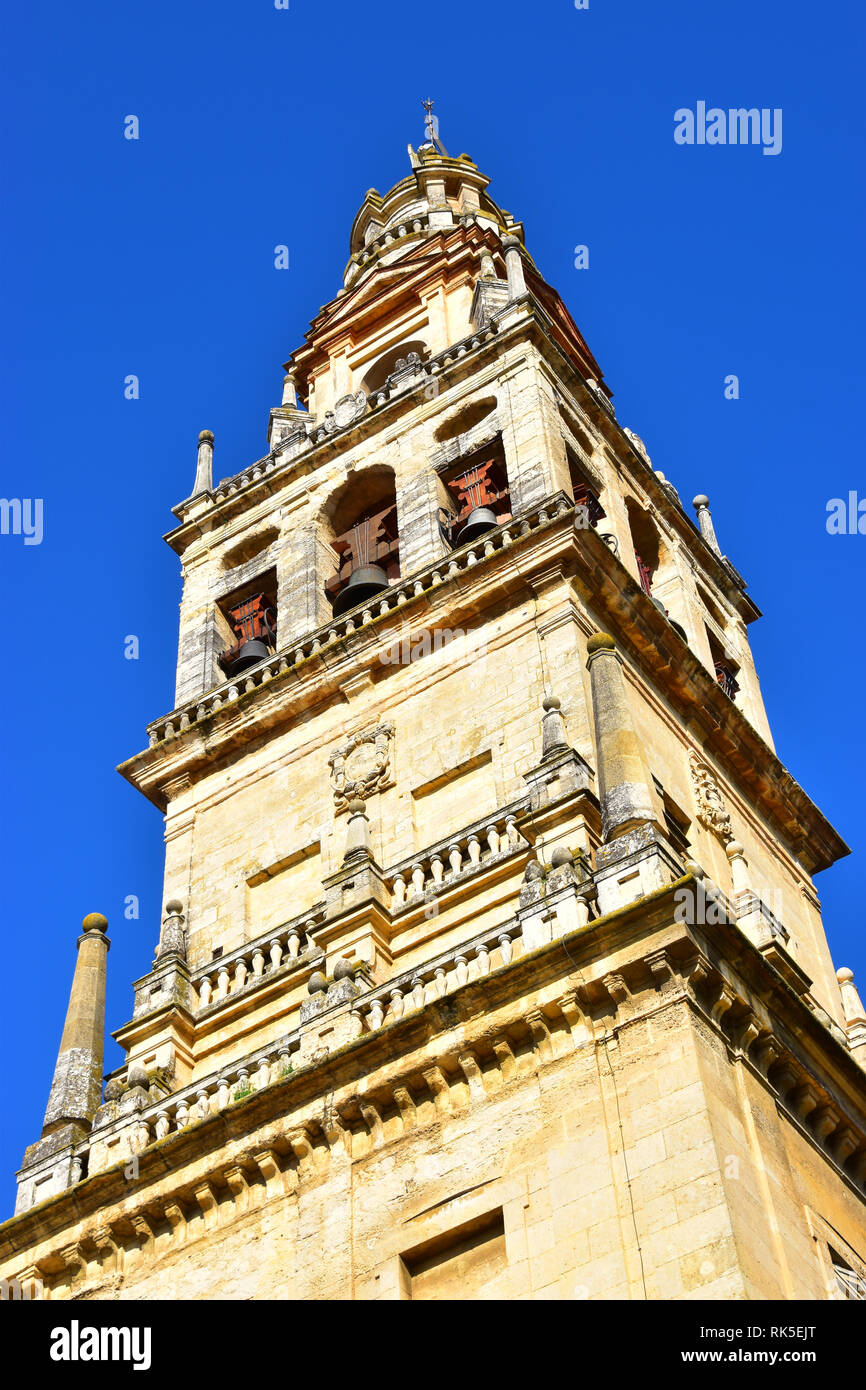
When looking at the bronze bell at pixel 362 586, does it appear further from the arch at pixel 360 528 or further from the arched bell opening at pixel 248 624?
the arched bell opening at pixel 248 624

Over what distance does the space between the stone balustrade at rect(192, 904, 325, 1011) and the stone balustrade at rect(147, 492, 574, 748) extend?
5945mm

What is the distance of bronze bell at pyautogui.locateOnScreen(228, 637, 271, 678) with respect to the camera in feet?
120

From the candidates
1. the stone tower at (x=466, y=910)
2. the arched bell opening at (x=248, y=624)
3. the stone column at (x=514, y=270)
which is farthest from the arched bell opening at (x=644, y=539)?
the arched bell opening at (x=248, y=624)

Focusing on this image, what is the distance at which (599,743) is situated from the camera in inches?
1040

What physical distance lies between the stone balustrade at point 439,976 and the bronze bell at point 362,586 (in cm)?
1172

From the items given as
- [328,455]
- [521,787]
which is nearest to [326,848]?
[521,787]

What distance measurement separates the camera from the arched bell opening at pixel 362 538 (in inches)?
1416

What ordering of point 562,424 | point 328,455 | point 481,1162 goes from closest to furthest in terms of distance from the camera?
point 481,1162, point 562,424, point 328,455

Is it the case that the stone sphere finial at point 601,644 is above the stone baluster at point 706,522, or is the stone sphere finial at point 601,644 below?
below

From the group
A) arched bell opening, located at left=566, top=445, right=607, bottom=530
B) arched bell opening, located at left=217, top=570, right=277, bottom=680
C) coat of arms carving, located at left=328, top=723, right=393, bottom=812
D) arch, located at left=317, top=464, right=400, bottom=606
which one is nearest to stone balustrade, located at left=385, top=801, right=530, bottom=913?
coat of arms carving, located at left=328, top=723, right=393, bottom=812

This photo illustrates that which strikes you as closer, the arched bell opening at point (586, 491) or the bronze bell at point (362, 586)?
the bronze bell at point (362, 586)

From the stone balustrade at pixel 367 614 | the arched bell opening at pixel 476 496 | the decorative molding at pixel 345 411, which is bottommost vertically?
the stone balustrade at pixel 367 614
